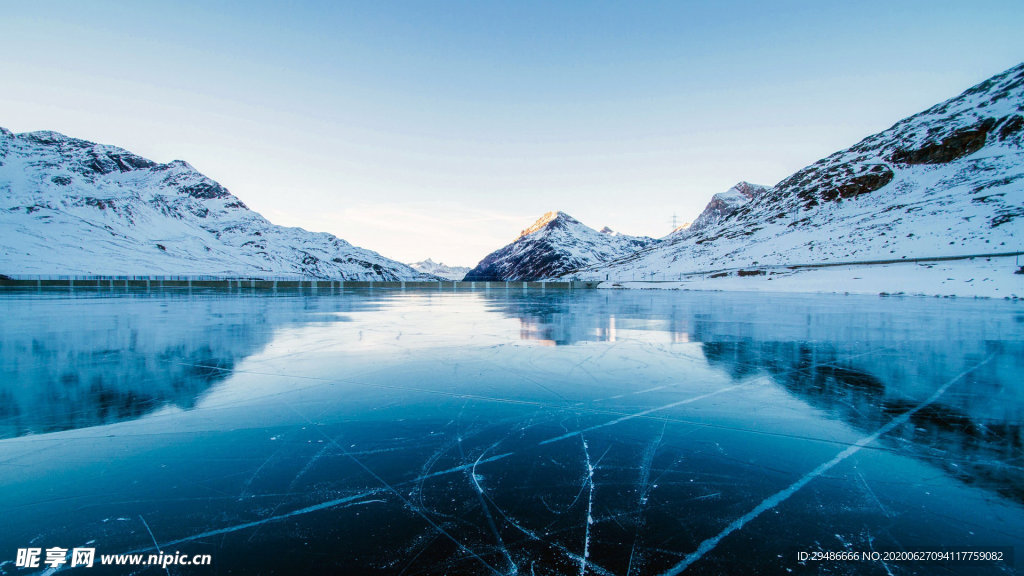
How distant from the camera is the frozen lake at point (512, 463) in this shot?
241cm

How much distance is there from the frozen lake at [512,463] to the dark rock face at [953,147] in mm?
137674

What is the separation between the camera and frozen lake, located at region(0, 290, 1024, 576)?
7.89ft

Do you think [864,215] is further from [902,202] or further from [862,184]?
[862,184]

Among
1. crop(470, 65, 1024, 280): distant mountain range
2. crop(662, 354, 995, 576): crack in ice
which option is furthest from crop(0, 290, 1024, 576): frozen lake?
crop(470, 65, 1024, 280): distant mountain range

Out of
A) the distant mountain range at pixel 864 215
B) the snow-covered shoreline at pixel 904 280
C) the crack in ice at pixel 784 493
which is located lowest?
the crack in ice at pixel 784 493

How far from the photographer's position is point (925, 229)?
66.2m

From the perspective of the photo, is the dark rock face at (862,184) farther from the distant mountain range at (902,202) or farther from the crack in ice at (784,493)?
the crack in ice at (784,493)

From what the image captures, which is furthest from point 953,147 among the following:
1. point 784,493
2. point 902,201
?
point 784,493

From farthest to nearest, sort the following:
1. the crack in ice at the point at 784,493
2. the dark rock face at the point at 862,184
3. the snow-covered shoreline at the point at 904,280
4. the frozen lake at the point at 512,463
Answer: the dark rock face at the point at 862,184, the snow-covered shoreline at the point at 904,280, the frozen lake at the point at 512,463, the crack in ice at the point at 784,493

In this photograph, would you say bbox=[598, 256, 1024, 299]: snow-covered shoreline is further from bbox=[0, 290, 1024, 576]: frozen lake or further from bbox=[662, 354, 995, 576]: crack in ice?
bbox=[662, 354, 995, 576]: crack in ice

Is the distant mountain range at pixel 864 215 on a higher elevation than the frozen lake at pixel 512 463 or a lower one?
higher

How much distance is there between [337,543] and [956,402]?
22.5ft

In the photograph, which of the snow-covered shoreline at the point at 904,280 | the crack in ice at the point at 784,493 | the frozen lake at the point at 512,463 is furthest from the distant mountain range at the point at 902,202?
the frozen lake at the point at 512,463

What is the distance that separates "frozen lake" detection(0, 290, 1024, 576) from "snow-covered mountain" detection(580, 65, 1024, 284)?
66.9 metres
